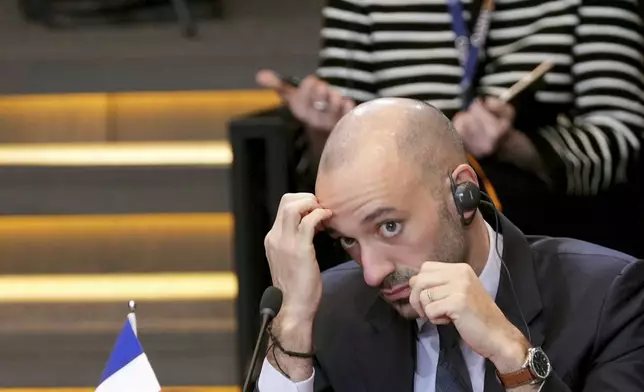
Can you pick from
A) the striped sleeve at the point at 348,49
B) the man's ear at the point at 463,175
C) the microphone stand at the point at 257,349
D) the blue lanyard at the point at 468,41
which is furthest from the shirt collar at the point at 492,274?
the striped sleeve at the point at 348,49

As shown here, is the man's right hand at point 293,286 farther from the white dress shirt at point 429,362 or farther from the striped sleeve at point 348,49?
the striped sleeve at point 348,49

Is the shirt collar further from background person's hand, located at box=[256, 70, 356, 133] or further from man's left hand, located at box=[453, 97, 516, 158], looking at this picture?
background person's hand, located at box=[256, 70, 356, 133]

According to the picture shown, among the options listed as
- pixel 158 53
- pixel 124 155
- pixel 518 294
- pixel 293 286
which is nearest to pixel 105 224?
pixel 124 155

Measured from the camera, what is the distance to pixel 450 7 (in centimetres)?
228

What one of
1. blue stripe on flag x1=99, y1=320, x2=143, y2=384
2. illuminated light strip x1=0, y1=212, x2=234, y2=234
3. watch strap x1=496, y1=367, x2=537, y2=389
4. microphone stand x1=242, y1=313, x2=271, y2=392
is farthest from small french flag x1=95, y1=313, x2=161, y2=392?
illuminated light strip x1=0, y1=212, x2=234, y2=234

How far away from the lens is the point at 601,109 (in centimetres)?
215

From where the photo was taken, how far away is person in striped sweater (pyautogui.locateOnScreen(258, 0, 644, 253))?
6.78 feet

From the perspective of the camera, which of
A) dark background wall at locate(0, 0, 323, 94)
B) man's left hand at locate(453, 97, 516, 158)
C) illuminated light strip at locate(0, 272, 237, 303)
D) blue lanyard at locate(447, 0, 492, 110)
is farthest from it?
dark background wall at locate(0, 0, 323, 94)

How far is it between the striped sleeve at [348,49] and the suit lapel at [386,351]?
2.83 ft

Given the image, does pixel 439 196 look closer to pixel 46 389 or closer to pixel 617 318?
pixel 617 318

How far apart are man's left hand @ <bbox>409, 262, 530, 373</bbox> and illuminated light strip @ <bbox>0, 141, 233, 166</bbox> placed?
2010mm

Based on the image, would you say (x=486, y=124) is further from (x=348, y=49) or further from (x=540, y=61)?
(x=348, y=49)

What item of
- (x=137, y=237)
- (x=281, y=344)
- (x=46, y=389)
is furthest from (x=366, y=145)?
(x=137, y=237)

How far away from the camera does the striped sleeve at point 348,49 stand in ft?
7.59
